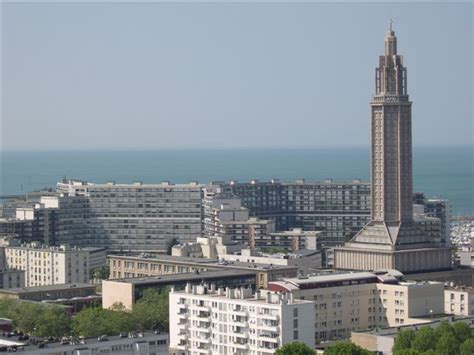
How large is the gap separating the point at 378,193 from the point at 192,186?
1091 inches

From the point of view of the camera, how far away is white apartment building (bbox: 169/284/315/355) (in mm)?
51531

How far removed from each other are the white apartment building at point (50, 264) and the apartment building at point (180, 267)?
4.38 m

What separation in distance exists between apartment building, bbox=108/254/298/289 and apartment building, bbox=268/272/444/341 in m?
5.56

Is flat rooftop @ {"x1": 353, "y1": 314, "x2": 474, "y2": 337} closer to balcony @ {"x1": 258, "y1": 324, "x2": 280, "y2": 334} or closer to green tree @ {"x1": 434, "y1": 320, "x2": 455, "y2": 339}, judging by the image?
green tree @ {"x1": 434, "y1": 320, "x2": 455, "y2": 339}

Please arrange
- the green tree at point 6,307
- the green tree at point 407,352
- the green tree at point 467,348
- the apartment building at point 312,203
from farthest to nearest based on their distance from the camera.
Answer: the apartment building at point 312,203 → the green tree at point 6,307 → the green tree at point 467,348 → the green tree at point 407,352

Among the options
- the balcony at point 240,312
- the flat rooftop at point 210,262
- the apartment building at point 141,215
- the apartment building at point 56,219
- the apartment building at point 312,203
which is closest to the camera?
the balcony at point 240,312

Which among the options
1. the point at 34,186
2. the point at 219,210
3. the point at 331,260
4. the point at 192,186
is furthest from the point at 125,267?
the point at 34,186

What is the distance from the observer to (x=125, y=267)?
75625 millimetres

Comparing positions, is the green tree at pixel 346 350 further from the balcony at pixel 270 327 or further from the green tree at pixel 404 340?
the balcony at pixel 270 327

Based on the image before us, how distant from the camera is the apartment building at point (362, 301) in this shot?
198 feet

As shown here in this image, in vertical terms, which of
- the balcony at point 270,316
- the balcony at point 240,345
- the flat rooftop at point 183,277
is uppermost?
the flat rooftop at point 183,277

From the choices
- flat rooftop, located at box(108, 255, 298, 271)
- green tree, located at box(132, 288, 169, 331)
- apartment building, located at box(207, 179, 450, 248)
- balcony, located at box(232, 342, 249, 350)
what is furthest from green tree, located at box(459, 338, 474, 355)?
apartment building, located at box(207, 179, 450, 248)

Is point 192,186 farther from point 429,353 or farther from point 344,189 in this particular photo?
point 429,353

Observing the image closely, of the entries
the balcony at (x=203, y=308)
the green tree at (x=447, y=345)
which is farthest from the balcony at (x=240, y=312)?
the green tree at (x=447, y=345)
